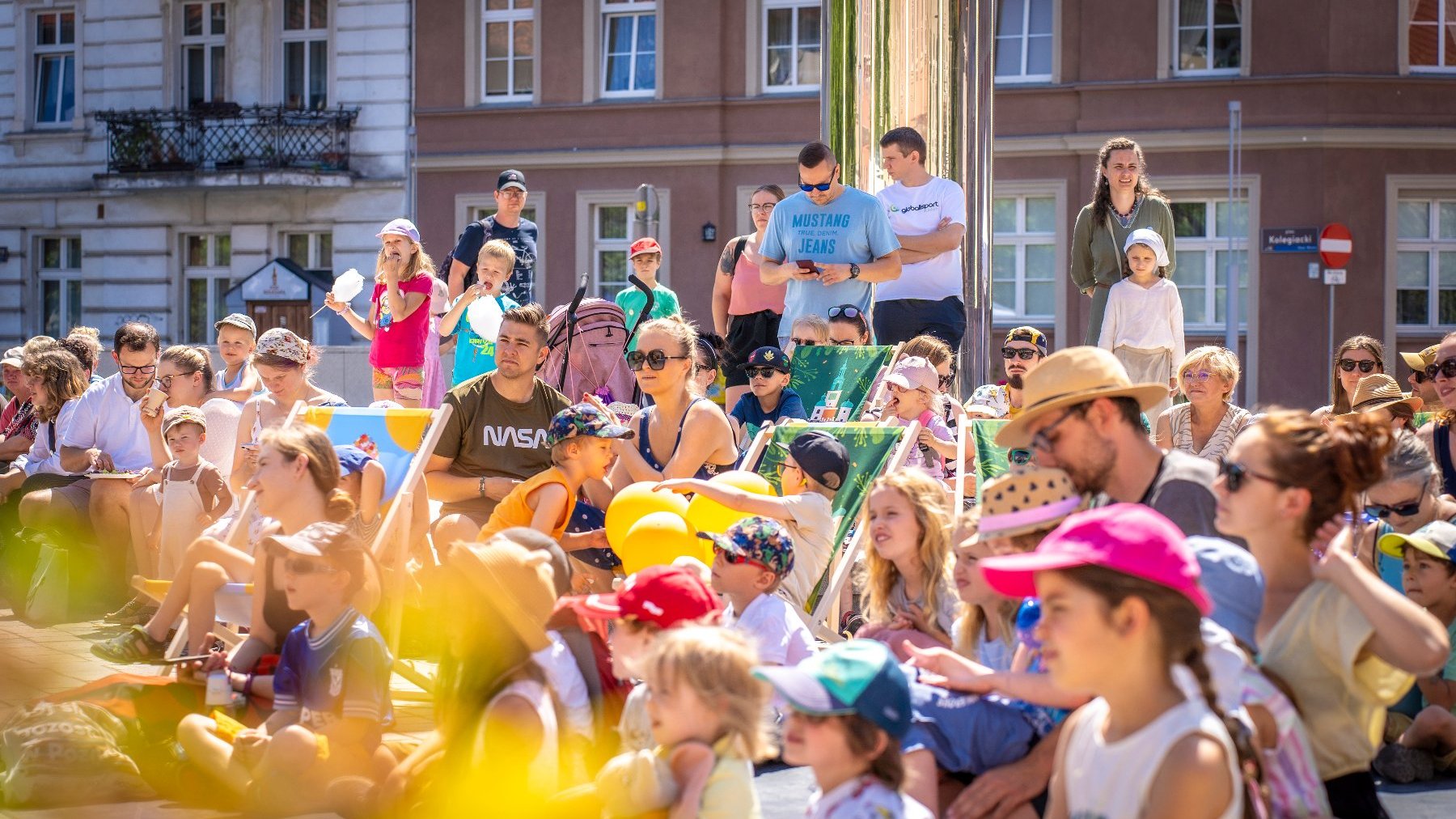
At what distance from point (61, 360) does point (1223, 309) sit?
16971mm

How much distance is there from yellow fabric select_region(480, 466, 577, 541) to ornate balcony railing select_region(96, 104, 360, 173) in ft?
69.3

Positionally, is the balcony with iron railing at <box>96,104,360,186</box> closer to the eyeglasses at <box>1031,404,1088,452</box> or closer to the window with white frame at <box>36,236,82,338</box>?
the window with white frame at <box>36,236,82,338</box>

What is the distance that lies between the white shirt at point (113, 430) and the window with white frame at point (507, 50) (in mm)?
17879

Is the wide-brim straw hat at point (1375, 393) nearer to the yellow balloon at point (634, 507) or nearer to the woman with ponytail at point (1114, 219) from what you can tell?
the woman with ponytail at point (1114, 219)

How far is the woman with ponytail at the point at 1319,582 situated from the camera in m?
2.98

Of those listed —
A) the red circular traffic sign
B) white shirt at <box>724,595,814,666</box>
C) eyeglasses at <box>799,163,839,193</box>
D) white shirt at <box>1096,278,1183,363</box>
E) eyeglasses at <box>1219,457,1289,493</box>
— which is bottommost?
white shirt at <box>724,595,814,666</box>

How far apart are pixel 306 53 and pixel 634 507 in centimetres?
2275

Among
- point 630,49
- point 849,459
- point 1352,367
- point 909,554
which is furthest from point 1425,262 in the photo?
point 909,554

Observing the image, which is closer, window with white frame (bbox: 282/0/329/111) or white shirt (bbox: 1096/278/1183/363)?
white shirt (bbox: 1096/278/1183/363)

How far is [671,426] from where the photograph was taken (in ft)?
22.6

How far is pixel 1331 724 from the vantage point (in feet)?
10.0

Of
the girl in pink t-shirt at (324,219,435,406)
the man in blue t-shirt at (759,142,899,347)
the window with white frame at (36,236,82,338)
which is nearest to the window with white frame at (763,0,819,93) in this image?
the window with white frame at (36,236,82,338)

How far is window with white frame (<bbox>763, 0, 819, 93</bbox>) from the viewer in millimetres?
24812

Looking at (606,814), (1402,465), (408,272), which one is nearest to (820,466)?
(1402,465)
